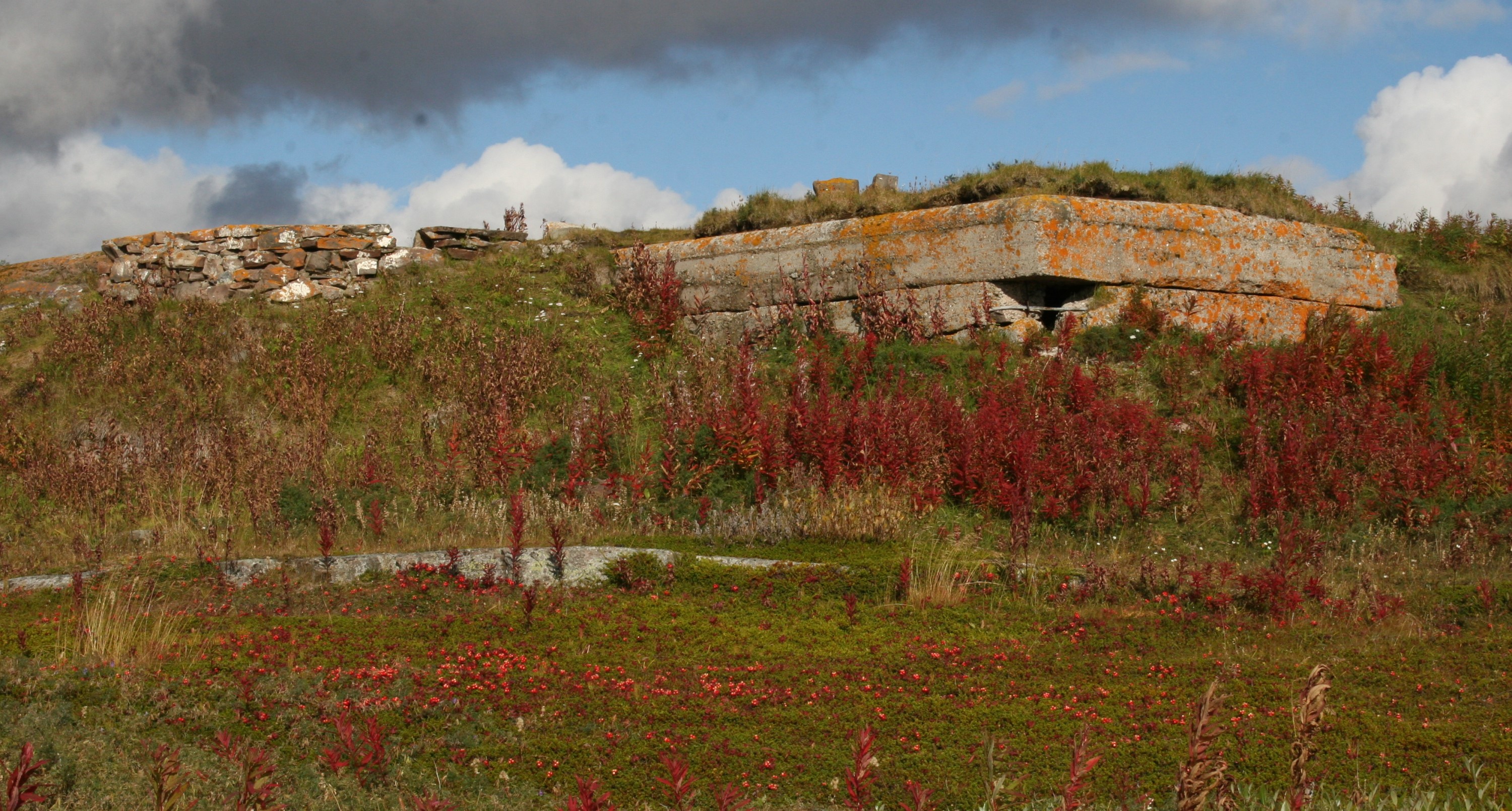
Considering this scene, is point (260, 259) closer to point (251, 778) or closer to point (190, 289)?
point (190, 289)

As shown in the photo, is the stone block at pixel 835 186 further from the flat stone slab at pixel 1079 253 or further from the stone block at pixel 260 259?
the stone block at pixel 260 259

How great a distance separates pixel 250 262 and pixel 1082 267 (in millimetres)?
11007

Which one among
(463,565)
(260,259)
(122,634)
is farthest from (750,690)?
(260,259)

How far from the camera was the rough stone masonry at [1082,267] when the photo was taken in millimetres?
11789

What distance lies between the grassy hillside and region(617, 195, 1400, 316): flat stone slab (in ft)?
1.73

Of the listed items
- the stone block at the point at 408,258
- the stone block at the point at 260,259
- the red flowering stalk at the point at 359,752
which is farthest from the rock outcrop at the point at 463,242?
the red flowering stalk at the point at 359,752

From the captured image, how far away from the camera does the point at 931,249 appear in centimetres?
1233

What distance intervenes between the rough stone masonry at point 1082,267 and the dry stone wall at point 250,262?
5843 millimetres

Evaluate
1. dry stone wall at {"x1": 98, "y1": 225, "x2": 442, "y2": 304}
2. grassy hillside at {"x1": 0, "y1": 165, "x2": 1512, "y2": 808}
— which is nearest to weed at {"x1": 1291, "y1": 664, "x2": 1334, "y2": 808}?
grassy hillside at {"x1": 0, "y1": 165, "x2": 1512, "y2": 808}

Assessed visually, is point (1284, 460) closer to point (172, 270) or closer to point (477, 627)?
point (477, 627)

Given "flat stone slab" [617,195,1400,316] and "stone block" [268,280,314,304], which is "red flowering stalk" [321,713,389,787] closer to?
"flat stone slab" [617,195,1400,316]

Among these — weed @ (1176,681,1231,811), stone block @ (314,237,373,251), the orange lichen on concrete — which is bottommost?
weed @ (1176,681,1231,811)

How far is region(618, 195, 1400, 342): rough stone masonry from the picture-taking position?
38.7 feet

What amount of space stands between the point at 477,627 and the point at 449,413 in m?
5.24
